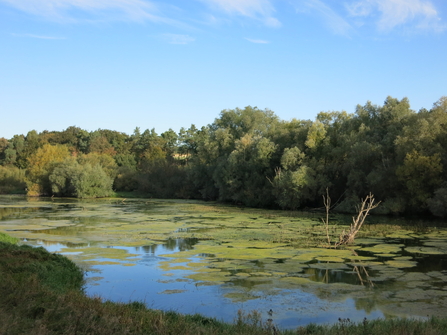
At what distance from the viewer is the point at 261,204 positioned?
4597cm

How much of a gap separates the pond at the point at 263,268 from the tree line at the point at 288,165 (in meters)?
7.82

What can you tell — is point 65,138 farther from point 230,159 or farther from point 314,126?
point 314,126

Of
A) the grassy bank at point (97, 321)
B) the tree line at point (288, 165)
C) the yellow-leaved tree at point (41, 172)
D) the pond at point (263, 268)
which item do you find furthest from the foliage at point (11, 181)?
the grassy bank at point (97, 321)

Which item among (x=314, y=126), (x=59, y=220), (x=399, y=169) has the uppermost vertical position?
(x=314, y=126)

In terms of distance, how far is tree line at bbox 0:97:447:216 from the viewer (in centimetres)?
3225

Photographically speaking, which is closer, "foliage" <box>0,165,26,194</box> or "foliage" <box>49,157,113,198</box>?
"foliage" <box>49,157,113,198</box>

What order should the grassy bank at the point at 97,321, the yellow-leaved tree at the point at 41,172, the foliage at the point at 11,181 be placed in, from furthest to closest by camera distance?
the foliage at the point at 11,181
the yellow-leaved tree at the point at 41,172
the grassy bank at the point at 97,321

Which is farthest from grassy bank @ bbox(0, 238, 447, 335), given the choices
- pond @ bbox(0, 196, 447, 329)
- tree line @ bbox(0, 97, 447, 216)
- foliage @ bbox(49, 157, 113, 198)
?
foliage @ bbox(49, 157, 113, 198)

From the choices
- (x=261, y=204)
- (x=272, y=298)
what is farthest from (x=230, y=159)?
(x=272, y=298)

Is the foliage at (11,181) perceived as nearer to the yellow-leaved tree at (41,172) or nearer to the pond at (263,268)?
the yellow-leaved tree at (41,172)

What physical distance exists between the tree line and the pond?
782 cm

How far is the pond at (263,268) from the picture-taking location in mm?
10312

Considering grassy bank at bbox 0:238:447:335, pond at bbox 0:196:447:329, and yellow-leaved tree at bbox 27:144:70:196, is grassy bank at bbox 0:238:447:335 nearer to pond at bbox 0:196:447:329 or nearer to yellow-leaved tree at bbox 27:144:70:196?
pond at bbox 0:196:447:329

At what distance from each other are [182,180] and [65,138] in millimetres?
43093
